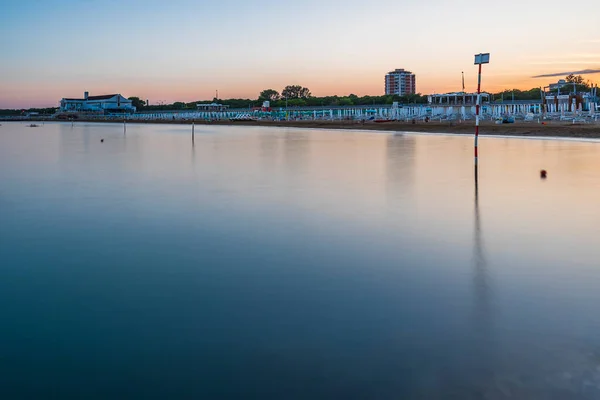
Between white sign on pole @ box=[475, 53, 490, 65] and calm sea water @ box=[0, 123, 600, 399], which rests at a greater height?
white sign on pole @ box=[475, 53, 490, 65]

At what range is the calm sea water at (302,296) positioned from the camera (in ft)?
20.4

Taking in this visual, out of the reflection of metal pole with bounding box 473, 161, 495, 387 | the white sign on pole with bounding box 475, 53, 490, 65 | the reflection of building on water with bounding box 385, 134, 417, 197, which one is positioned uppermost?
the white sign on pole with bounding box 475, 53, 490, 65

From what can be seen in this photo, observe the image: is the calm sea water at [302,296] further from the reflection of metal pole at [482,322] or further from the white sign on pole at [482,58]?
the white sign on pole at [482,58]

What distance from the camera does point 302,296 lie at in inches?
356

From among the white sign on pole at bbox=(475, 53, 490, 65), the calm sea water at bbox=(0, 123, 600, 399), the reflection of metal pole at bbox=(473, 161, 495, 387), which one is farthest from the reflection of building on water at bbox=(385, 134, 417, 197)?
the reflection of metal pole at bbox=(473, 161, 495, 387)

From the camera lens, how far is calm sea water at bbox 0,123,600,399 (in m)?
6.20

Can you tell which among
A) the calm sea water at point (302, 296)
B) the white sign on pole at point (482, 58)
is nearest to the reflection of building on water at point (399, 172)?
the calm sea water at point (302, 296)

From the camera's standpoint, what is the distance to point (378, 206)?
60.3 feet

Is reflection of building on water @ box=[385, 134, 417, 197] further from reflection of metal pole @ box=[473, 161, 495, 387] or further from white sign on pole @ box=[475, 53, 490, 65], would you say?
reflection of metal pole @ box=[473, 161, 495, 387]

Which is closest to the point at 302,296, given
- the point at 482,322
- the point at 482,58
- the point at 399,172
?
the point at 482,322

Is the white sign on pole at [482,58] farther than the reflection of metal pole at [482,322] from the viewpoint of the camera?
Yes

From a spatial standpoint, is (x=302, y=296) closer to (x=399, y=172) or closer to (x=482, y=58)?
(x=399, y=172)

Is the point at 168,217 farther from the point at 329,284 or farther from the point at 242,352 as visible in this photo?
the point at 242,352

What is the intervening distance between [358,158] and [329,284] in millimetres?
27999
